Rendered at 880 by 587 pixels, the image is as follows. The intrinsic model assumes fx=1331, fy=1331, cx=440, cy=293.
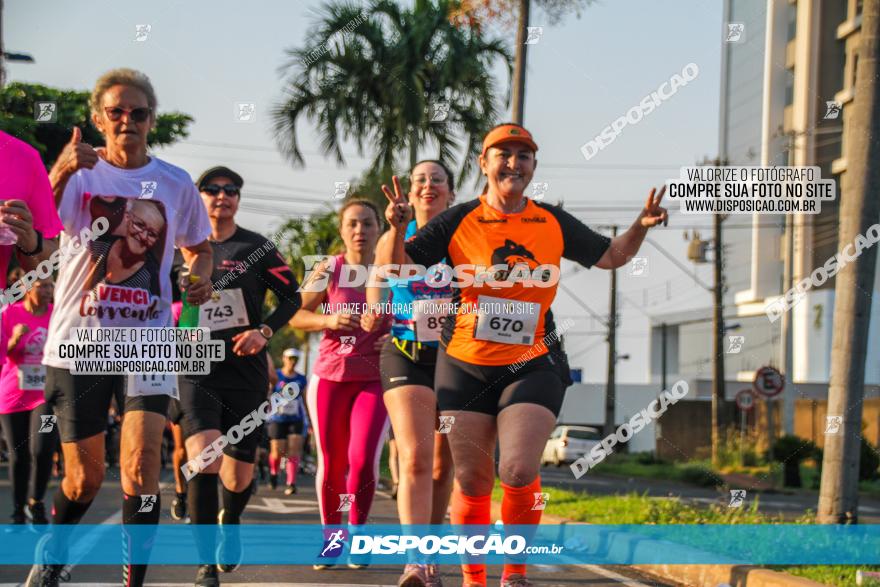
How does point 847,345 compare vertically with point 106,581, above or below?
above

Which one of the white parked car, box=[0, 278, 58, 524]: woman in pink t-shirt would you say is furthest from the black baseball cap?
the white parked car

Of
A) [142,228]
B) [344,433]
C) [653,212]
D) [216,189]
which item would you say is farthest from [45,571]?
[653,212]

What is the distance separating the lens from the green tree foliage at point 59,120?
21.9m

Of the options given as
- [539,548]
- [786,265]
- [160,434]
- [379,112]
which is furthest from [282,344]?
[160,434]

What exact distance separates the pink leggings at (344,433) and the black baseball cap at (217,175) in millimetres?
1331

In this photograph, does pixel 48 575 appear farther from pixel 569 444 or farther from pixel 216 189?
pixel 569 444

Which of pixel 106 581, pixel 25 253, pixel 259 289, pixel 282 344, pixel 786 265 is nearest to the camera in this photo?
pixel 25 253

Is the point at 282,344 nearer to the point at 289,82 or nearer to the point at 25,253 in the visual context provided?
the point at 289,82

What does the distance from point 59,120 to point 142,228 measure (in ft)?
58.2

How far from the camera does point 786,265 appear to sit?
36.3 meters

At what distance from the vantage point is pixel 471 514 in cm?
649

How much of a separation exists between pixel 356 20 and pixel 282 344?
3849 cm

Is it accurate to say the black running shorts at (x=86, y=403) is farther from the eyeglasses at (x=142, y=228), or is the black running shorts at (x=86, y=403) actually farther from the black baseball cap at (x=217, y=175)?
the black baseball cap at (x=217, y=175)

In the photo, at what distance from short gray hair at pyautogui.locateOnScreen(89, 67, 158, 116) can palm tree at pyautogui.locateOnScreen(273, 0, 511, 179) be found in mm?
19963
